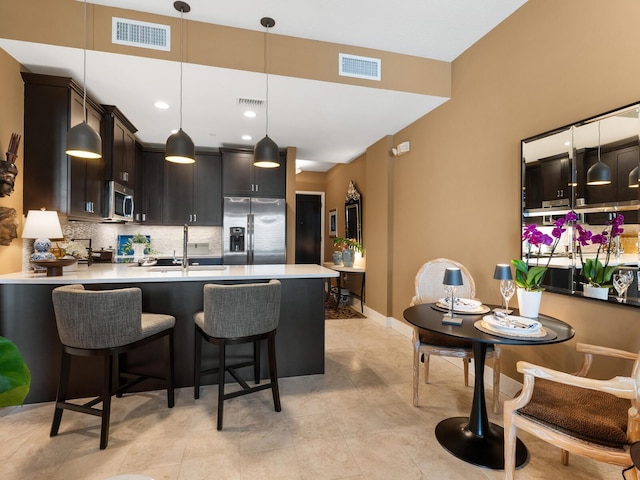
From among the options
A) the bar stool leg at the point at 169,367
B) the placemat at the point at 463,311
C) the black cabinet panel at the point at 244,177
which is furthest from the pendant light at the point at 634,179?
the black cabinet panel at the point at 244,177

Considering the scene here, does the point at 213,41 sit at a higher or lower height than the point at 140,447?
higher

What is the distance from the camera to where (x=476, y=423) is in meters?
2.01

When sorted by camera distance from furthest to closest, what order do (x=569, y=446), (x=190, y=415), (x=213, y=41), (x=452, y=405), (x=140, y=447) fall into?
(x=213, y=41) < (x=452, y=405) < (x=190, y=415) < (x=140, y=447) < (x=569, y=446)

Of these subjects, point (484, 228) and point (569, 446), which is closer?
point (569, 446)

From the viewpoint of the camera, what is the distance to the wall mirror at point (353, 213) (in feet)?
18.4

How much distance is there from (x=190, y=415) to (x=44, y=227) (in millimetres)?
1806

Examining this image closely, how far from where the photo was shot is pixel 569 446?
1359 millimetres

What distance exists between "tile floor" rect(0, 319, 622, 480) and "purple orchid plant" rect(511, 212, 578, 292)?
99 cm

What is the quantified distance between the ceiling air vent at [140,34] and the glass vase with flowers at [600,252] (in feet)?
10.9

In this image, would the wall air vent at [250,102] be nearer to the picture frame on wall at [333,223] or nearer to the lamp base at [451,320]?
the lamp base at [451,320]

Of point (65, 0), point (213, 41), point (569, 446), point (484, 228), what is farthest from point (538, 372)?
point (65, 0)

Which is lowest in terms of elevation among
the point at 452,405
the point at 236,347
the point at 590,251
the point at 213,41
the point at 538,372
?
the point at 452,405

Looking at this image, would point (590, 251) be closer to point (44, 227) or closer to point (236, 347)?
point (236, 347)

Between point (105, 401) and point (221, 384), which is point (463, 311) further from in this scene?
point (105, 401)
